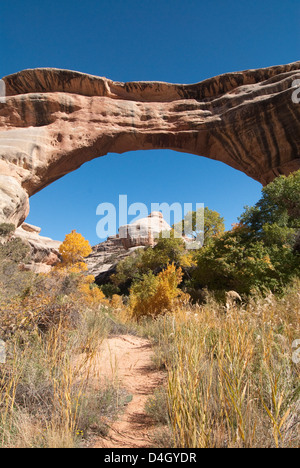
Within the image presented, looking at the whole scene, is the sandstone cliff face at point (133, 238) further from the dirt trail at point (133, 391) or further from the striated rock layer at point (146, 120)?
the dirt trail at point (133, 391)

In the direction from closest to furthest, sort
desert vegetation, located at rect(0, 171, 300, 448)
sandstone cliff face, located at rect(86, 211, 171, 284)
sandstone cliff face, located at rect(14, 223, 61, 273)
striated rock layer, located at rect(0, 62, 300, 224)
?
desert vegetation, located at rect(0, 171, 300, 448) → striated rock layer, located at rect(0, 62, 300, 224) → sandstone cliff face, located at rect(14, 223, 61, 273) → sandstone cliff face, located at rect(86, 211, 171, 284)

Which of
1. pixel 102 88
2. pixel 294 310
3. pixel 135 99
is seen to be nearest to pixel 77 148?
pixel 102 88

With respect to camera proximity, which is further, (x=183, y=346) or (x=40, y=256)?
(x=40, y=256)

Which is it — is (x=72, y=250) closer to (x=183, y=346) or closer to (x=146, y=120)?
(x=146, y=120)

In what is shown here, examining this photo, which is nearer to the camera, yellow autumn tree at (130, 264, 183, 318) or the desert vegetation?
the desert vegetation

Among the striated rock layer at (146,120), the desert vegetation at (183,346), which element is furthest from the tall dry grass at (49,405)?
the striated rock layer at (146,120)

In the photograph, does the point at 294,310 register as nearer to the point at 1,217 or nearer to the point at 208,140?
the point at 1,217

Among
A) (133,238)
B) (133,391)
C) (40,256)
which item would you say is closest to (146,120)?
(133,391)

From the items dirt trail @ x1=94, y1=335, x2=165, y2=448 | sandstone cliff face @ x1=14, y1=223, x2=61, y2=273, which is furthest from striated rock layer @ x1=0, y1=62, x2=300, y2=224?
sandstone cliff face @ x1=14, y1=223, x2=61, y2=273

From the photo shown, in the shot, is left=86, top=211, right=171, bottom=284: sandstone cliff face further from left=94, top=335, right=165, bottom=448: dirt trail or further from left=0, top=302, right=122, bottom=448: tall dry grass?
left=0, top=302, right=122, bottom=448: tall dry grass
